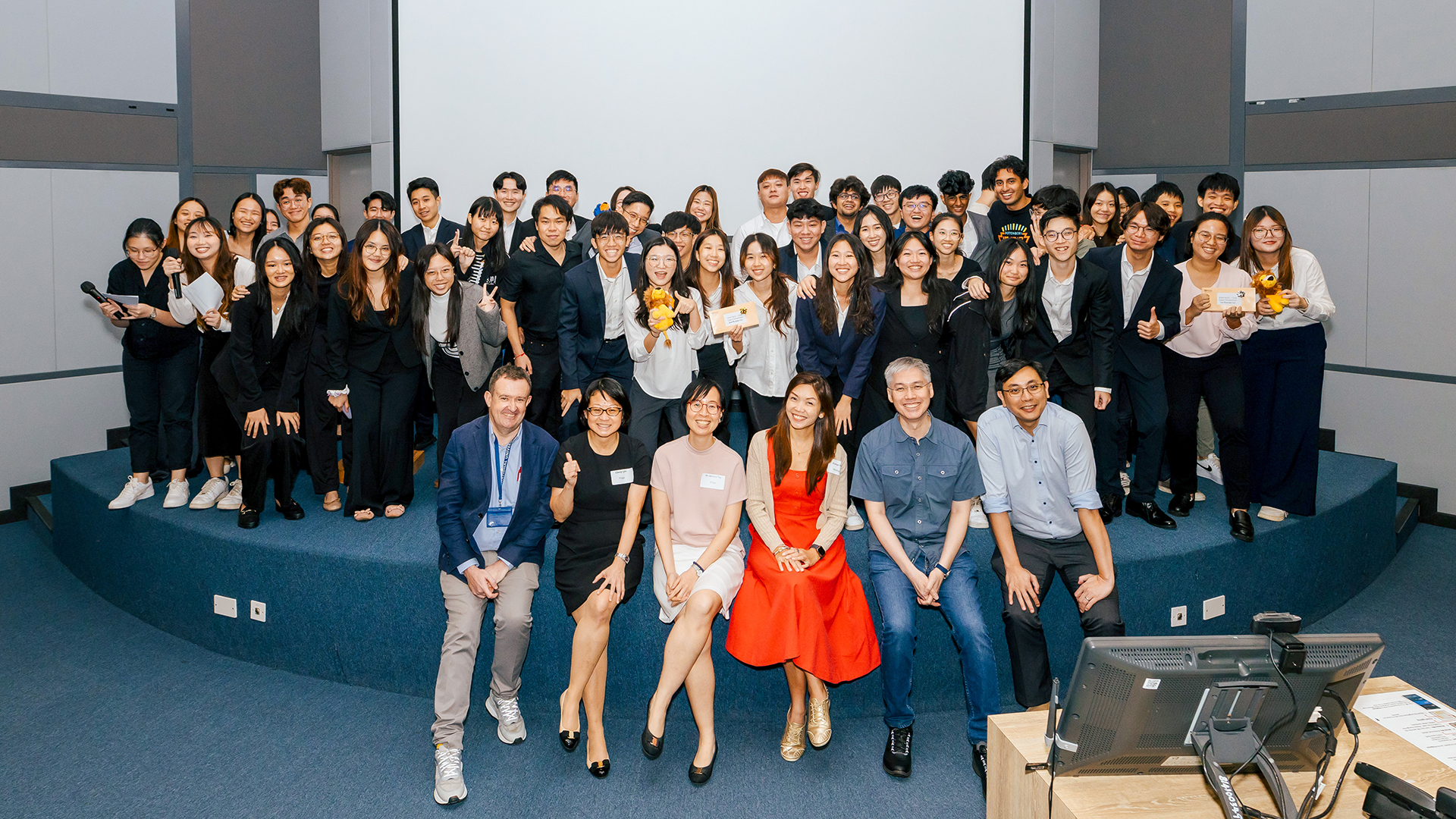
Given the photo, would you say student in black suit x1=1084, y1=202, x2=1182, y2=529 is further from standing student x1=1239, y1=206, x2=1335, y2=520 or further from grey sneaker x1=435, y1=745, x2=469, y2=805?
grey sneaker x1=435, y1=745, x2=469, y2=805

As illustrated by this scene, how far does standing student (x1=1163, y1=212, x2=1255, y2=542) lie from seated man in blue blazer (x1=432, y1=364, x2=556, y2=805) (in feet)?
9.74

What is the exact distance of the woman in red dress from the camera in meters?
3.10

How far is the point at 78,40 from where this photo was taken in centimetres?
584

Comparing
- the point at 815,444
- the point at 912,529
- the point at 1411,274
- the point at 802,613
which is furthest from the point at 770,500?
the point at 1411,274

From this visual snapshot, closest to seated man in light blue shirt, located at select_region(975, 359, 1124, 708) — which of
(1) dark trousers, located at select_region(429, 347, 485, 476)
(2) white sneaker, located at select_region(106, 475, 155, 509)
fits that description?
(1) dark trousers, located at select_region(429, 347, 485, 476)

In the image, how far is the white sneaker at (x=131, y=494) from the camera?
4363mm

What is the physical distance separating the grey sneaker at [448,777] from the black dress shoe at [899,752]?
146cm

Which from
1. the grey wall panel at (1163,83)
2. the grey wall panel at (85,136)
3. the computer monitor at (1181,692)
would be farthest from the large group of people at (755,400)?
the grey wall panel at (1163,83)

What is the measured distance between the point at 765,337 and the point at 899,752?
1.83 metres

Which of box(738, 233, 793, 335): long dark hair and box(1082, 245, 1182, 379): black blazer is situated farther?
Result: box(1082, 245, 1182, 379): black blazer

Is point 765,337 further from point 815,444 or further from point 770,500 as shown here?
point 770,500

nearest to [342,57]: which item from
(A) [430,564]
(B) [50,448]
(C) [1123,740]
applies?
(B) [50,448]

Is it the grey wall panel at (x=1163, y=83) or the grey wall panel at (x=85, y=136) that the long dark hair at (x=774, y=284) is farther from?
the grey wall panel at (x=85, y=136)

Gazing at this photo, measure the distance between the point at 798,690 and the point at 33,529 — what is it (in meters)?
5.29
